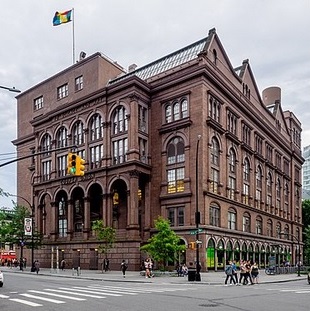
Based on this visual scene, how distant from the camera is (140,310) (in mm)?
15602

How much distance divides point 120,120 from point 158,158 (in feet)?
22.1

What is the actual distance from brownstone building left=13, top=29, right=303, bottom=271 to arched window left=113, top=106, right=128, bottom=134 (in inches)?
4.9

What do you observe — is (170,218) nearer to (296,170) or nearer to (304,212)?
(296,170)

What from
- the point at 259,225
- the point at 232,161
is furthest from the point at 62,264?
the point at 259,225

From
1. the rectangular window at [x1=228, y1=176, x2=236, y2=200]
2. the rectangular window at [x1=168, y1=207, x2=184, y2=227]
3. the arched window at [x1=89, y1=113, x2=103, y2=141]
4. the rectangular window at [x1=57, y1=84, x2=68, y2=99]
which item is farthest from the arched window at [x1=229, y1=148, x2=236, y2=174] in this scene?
the rectangular window at [x1=57, y1=84, x2=68, y2=99]

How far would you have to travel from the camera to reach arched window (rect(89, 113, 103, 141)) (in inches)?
2387

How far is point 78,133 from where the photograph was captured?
210ft

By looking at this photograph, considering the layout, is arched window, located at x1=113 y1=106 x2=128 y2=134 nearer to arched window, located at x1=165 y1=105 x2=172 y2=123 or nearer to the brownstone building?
the brownstone building

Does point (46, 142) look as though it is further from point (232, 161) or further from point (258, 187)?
point (258, 187)

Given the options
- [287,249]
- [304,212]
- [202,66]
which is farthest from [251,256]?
[304,212]

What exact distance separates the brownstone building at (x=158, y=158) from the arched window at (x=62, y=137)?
19cm

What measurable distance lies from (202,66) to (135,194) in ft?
54.3

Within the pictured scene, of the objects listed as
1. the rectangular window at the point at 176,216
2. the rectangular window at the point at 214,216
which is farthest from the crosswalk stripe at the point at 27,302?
the rectangular window at the point at 214,216

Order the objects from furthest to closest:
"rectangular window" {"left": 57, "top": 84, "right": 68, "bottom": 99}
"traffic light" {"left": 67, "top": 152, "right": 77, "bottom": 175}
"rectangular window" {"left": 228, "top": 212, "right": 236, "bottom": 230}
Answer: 1. "rectangular window" {"left": 57, "top": 84, "right": 68, "bottom": 99}
2. "rectangular window" {"left": 228, "top": 212, "right": 236, "bottom": 230}
3. "traffic light" {"left": 67, "top": 152, "right": 77, "bottom": 175}
